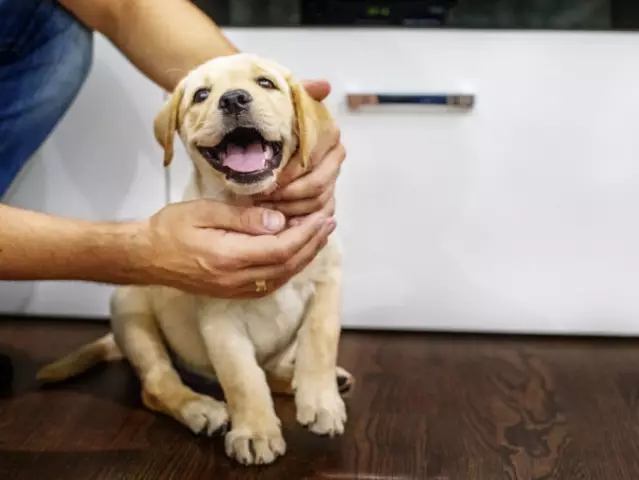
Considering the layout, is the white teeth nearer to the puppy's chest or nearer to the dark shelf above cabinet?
the puppy's chest

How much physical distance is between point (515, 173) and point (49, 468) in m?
0.88

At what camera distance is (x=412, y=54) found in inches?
53.9

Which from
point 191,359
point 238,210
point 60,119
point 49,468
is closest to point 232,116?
point 238,210

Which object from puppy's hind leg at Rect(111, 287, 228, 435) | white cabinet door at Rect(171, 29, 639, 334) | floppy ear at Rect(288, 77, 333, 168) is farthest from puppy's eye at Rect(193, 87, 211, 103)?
white cabinet door at Rect(171, 29, 639, 334)

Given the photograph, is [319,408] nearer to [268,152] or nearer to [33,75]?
[268,152]

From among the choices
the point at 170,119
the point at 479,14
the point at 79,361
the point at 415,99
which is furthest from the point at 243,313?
the point at 479,14

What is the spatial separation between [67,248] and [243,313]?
0.24m

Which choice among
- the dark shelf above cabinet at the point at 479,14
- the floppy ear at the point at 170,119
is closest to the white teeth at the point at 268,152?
the floppy ear at the point at 170,119

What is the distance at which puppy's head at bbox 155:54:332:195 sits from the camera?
3.04ft

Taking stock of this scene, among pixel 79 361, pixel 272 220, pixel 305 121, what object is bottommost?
pixel 79 361

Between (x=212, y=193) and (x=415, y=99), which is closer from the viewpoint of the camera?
(x=212, y=193)

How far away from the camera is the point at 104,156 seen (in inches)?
57.9

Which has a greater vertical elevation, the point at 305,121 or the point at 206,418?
the point at 305,121

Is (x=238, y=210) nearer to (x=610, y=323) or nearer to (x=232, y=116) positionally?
(x=232, y=116)
